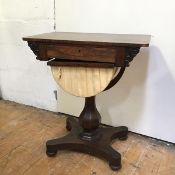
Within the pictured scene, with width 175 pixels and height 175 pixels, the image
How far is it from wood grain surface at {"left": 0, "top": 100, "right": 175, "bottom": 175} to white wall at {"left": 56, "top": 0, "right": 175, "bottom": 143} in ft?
0.61

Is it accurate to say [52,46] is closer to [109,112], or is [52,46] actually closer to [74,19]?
[74,19]

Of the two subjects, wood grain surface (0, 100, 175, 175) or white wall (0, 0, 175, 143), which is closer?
wood grain surface (0, 100, 175, 175)

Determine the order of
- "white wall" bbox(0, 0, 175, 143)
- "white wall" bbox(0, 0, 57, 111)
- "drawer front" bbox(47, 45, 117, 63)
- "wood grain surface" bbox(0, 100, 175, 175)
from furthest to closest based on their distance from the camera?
1. "white wall" bbox(0, 0, 57, 111)
2. "white wall" bbox(0, 0, 175, 143)
3. "wood grain surface" bbox(0, 100, 175, 175)
4. "drawer front" bbox(47, 45, 117, 63)

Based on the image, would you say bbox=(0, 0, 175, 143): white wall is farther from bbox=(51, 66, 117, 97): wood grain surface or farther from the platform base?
bbox=(51, 66, 117, 97): wood grain surface

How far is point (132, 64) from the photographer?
1.83m

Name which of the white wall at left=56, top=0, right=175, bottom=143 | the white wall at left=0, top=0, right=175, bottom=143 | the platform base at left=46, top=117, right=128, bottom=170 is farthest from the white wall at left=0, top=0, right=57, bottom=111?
the platform base at left=46, top=117, right=128, bottom=170

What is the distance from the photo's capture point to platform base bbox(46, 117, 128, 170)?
1567 millimetres

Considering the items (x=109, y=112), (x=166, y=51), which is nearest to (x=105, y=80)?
(x=166, y=51)

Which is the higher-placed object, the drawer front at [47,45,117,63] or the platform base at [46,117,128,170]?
the drawer front at [47,45,117,63]

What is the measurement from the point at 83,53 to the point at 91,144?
2.25ft

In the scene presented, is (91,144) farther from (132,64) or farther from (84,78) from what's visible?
(132,64)

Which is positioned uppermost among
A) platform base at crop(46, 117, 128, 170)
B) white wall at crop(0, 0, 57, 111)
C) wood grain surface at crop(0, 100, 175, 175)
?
white wall at crop(0, 0, 57, 111)

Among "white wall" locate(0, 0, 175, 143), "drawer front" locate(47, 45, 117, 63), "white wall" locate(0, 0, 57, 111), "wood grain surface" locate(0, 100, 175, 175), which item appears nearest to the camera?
"drawer front" locate(47, 45, 117, 63)

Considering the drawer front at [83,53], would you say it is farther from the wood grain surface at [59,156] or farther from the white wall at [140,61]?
the wood grain surface at [59,156]
